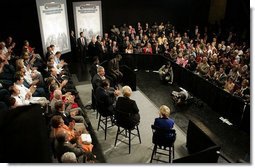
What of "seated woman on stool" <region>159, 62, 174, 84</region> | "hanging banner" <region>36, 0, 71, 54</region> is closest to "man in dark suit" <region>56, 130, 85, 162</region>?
"seated woman on stool" <region>159, 62, 174, 84</region>

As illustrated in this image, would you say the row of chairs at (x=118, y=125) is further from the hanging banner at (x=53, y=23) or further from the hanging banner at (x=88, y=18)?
the hanging banner at (x=88, y=18)

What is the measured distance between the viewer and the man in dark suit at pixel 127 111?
4.67m

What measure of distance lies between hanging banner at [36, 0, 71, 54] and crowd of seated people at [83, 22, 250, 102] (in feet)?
5.51

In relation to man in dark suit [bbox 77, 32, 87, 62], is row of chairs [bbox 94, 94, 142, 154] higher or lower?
lower

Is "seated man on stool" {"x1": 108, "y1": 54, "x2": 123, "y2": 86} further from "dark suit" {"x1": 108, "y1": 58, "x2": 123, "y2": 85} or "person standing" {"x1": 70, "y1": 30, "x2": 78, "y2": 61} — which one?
"person standing" {"x1": 70, "y1": 30, "x2": 78, "y2": 61}

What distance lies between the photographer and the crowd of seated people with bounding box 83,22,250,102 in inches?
307

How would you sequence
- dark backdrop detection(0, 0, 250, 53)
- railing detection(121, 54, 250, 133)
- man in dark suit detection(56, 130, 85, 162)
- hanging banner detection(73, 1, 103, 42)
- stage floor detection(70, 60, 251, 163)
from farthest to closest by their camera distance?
dark backdrop detection(0, 0, 250, 53) → hanging banner detection(73, 1, 103, 42) → railing detection(121, 54, 250, 133) → stage floor detection(70, 60, 251, 163) → man in dark suit detection(56, 130, 85, 162)

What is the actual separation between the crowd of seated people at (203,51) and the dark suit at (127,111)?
3261mm

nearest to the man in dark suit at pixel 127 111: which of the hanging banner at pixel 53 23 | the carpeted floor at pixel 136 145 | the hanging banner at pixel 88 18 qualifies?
the carpeted floor at pixel 136 145

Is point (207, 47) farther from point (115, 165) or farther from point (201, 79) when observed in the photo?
point (115, 165)

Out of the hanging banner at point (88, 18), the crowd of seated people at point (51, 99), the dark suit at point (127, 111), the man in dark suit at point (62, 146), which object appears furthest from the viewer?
the hanging banner at point (88, 18)

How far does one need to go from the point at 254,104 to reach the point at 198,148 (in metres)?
4.44

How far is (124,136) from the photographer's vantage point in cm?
574

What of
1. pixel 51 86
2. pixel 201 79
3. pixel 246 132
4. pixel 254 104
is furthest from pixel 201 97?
pixel 254 104
